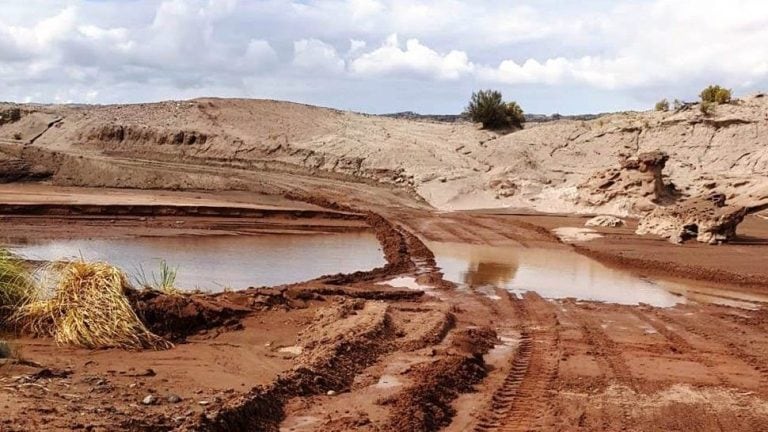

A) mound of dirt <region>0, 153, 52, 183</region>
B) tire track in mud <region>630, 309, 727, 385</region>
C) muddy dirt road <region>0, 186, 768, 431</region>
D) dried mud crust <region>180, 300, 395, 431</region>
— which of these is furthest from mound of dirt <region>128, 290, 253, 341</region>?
mound of dirt <region>0, 153, 52, 183</region>

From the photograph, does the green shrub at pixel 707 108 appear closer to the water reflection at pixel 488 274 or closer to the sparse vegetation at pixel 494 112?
the sparse vegetation at pixel 494 112

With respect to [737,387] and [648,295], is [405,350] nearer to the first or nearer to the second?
[737,387]

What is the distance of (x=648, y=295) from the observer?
14742mm

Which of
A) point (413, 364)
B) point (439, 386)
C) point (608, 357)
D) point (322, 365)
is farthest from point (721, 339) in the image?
point (322, 365)

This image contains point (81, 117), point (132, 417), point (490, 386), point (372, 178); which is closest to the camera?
point (132, 417)

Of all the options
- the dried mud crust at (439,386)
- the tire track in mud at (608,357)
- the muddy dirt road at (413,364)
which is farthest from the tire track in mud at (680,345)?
the dried mud crust at (439,386)

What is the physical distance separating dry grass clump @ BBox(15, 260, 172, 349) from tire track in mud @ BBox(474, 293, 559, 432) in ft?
11.7

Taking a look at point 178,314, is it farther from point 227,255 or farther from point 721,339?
point 227,255

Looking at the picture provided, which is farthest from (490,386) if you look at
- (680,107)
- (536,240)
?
(680,107)

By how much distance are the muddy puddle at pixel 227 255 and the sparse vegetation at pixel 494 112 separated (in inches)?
834

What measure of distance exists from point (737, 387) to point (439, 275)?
7499 mm

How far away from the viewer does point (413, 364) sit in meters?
8.41

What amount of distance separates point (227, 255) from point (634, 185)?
16.3 meters

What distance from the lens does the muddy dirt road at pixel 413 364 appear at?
21.0 feet
